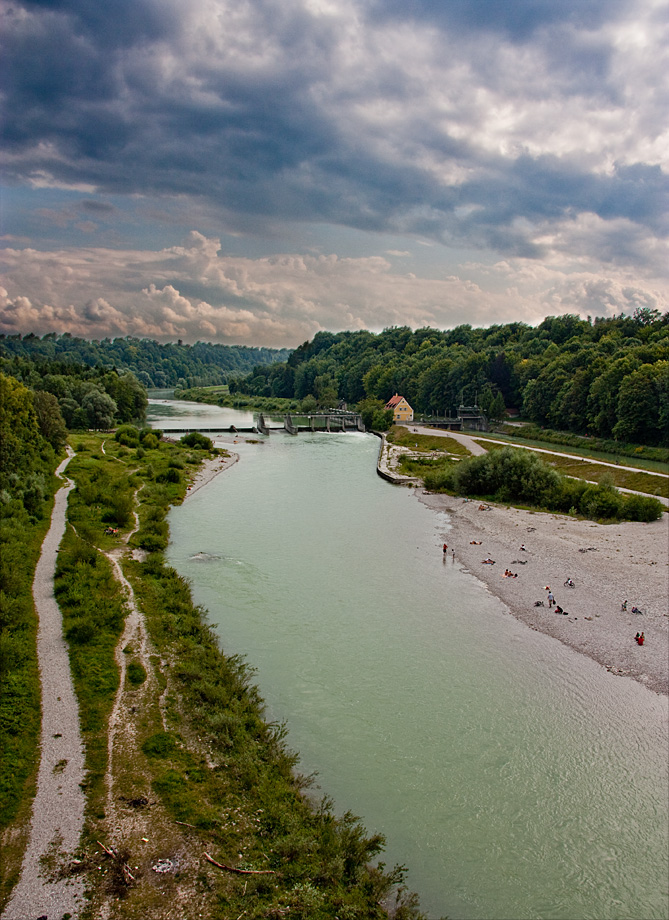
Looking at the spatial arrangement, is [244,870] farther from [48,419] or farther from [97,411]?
[97,411]

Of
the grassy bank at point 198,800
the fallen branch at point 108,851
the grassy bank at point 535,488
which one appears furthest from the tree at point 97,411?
the fallen branch at point 108,851

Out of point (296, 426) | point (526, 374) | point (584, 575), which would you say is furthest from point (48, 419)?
point (526, 374)

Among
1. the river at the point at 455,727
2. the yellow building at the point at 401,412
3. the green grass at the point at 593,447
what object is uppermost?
the yellow building at the point at 401,412

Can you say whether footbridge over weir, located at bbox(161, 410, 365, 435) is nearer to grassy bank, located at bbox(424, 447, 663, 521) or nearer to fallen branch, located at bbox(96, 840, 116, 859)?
grassy bank, located at bbox(424, 447, 663, 521)

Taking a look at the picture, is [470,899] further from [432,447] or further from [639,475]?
[432,447]

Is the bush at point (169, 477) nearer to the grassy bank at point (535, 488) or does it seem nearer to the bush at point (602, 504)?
the grassy bank at point (535, 488)

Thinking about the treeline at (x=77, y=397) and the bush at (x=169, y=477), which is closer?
the bush at (x=169, y=477)
